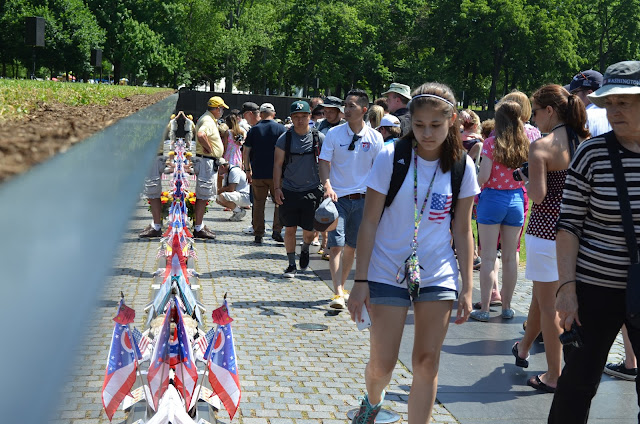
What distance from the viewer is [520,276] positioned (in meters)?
11.3

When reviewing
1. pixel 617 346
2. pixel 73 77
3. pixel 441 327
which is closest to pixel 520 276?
pixel 617 346

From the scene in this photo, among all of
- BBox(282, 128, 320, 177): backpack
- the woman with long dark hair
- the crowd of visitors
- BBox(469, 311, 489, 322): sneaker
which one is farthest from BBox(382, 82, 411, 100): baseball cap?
the woman with long dark hair

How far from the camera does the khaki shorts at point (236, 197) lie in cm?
1405

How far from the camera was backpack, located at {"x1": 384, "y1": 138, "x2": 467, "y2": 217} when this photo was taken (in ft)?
14.1

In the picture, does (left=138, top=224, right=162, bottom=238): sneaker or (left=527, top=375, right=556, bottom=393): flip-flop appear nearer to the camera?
(left=527, top=375, right=556, bottom=393): flip-flop

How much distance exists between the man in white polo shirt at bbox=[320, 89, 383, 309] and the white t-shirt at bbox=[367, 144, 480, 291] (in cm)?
380

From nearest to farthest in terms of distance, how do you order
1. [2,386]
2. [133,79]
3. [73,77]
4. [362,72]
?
1. [2,386]
2. [73,77]
3. [133,79]
4. [362,72]

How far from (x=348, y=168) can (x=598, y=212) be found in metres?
4.54

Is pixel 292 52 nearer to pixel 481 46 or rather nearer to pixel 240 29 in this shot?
pixel 240 29

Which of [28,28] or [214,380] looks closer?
[214,380]

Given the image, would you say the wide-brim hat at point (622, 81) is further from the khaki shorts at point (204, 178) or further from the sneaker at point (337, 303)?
the khaki shorts at point (204, 178)

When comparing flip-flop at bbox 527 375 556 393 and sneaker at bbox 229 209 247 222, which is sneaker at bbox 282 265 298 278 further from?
sneaker at bbox 229 209 247 222

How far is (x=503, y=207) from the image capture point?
296 inches

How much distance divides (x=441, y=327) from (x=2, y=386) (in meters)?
3.75
